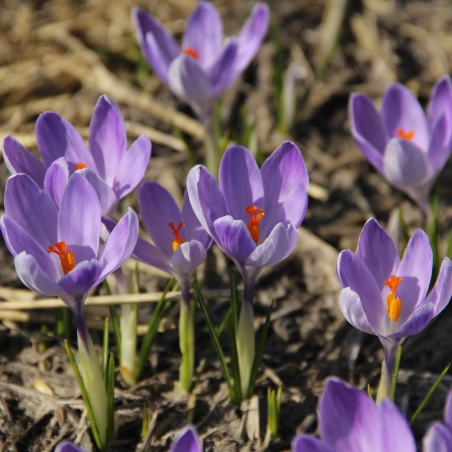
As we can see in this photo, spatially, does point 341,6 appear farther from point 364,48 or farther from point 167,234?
point 167,234

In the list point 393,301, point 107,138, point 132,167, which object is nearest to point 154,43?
point 107,138

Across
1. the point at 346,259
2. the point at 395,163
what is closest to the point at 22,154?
the point at 346,259

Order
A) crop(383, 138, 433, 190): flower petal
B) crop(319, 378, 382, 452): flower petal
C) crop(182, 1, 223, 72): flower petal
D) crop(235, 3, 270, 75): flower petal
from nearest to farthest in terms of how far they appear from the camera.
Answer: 1. crop(319, 378, 382, 452): flower petal
2. crop(383, 138, 433, 190): flower petal
3. crop(235, 3, 270, 75): flower petal
4. crop(182, 1, 223, 72): flower petal

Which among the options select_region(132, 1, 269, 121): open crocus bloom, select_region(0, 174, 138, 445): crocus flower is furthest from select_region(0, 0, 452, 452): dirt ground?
select_region(0, 174, 138, 445): crocus flower

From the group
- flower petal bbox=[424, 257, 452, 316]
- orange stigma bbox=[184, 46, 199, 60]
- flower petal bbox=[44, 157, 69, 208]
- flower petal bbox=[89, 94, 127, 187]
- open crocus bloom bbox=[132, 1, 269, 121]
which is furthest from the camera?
orange stigma bbox=[184, 46, 199, 60]

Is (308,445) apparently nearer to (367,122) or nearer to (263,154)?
(367,122)

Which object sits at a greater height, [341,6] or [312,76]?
[341,6]

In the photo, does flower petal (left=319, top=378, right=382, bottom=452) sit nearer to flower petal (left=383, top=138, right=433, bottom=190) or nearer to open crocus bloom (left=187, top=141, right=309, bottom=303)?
open crocus bloom (left=187, top=141, right=309, bottom=303)
